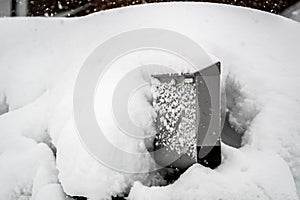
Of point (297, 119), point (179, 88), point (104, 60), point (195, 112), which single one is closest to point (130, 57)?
point (104, 60)

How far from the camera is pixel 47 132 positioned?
99.0 inches

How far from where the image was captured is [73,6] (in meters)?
6.25

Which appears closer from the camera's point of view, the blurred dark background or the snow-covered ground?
the snow-covered ground

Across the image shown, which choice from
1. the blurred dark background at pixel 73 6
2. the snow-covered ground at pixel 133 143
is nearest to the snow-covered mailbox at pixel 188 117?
the snow-covered ground at pixel 133 143

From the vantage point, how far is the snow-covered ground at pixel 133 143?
1863 millimetres

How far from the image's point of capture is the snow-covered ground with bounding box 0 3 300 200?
186 cm

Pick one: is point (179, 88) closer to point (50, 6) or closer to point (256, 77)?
point (256, 77)

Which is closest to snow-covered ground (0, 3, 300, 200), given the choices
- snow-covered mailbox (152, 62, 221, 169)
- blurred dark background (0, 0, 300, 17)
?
snow-covered mailbox (152, 62, 221, 169)

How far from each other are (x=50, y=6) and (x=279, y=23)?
4.82 m

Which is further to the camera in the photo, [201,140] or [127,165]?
[127,165]

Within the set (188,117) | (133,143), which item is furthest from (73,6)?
(188,117)

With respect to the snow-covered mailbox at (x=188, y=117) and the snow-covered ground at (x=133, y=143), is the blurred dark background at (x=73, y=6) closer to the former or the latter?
the snow-covered ground at (x=133, y=143)

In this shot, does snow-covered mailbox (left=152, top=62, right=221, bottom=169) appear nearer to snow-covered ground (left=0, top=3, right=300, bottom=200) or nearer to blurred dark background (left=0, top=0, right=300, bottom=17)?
snow-covered ground (left=0, top=3, right=300, bottom=200)

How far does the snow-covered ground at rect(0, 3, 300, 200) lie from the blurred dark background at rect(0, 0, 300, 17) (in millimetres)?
2444
